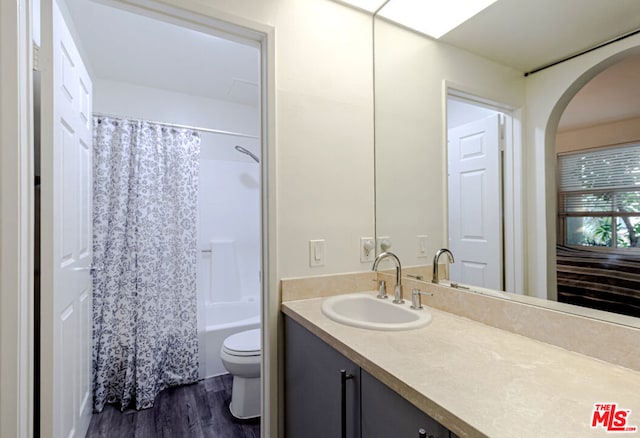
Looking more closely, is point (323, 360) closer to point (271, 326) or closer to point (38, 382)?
point (271, 326)

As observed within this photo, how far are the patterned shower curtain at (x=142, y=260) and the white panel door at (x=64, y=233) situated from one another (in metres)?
0.41

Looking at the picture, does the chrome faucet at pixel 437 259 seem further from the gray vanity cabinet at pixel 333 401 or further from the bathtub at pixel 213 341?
the bathtub at pixel 213 341

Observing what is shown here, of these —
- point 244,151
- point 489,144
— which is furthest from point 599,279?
point 244,151

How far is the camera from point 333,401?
96 cm

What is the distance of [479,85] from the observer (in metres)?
1.18

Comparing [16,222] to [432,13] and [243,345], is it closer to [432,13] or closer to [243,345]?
[243,345]

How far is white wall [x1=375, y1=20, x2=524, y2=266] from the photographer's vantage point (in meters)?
1.39

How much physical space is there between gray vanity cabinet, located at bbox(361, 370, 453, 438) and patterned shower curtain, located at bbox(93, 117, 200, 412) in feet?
6.17

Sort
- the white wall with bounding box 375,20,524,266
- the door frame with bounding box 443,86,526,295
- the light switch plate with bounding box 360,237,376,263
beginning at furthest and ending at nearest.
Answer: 1. the light switch plate with bounding box 360,237,376,263
2. the white wall with bounding box 375,20,524,266
3. the door frame with bounding box 443,86,526,295

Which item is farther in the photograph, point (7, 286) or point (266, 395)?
point (266, 395)

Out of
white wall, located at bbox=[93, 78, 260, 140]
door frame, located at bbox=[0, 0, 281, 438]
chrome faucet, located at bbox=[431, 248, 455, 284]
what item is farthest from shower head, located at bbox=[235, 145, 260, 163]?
chrome faucet, located at bbox=[431, 248, 455, 284]

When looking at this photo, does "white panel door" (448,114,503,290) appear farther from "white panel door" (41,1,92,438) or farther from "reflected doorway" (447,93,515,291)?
"white panel door" (41,1,92,438)

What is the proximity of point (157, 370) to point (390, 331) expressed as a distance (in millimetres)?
1947

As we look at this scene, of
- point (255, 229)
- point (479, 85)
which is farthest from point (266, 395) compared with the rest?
point (255, 229)
